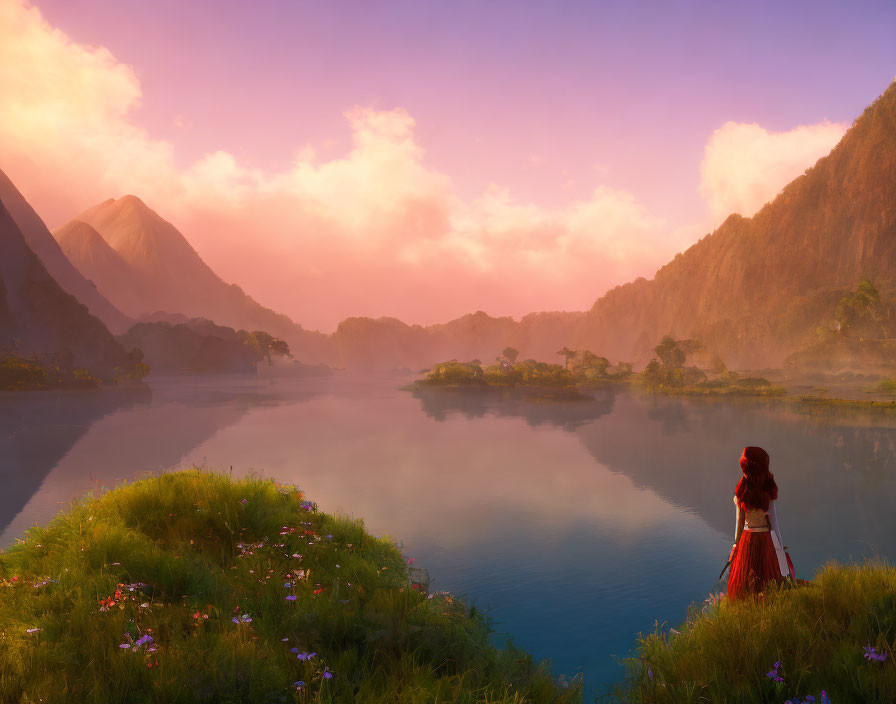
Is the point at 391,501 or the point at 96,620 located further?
the point at 391,501

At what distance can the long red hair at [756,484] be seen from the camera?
297 inches

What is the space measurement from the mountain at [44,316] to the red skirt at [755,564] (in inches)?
4054

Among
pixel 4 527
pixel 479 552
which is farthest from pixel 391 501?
pixel 4 527

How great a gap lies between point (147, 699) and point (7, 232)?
124 metres

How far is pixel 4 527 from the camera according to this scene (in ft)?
50.4

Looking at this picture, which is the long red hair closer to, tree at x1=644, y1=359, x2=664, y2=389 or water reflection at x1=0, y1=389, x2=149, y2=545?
water reflection at x1=0, y1=389, x2=149, y2=545

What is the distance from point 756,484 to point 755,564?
43.8 inches

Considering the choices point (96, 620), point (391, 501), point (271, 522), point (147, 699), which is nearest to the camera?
point (147, 699)

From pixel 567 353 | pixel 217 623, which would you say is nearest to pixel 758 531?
pixel 217 623

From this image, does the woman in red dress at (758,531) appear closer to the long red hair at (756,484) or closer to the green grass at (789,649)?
the long red hair at (756,484)

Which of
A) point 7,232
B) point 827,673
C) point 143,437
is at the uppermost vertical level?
point 7,232

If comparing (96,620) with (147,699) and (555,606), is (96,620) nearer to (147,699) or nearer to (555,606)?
(147,699)

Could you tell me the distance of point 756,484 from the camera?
7.59 metres

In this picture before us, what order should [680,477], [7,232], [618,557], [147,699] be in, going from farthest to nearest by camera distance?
[7,232] → [680,477] → [618,557] → [147,699]
